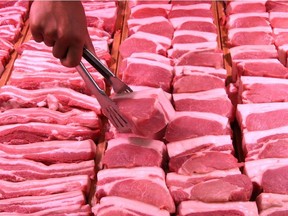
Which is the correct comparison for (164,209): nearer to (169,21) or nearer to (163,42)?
(163,42)

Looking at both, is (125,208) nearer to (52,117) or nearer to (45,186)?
(45,186)

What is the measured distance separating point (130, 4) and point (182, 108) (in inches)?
58.4

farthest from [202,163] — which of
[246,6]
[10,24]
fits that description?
[10,24]

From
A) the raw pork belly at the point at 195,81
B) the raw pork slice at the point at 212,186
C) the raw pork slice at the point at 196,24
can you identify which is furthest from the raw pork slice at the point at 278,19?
the raw pork slice at the point at 212,186

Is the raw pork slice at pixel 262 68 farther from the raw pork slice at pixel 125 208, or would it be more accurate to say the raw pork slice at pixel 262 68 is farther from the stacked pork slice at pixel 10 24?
the stacked pork slice at pixel 10 24

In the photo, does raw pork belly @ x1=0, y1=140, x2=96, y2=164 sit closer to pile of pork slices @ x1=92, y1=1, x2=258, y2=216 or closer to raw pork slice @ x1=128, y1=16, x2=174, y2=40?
pile of pork slices @ x1=92, y1=1, x2=258, y2=216

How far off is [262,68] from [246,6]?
2.84 ft

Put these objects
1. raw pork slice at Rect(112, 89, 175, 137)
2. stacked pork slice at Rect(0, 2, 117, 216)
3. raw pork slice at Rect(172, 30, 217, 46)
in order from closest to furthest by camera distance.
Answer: stacked pork slice at Rect(0, 2, 117, 216) < raw pork slice at Rect(112, 89, 175, 137) < raw pork slice at Rect(172, 30, 217, 46)

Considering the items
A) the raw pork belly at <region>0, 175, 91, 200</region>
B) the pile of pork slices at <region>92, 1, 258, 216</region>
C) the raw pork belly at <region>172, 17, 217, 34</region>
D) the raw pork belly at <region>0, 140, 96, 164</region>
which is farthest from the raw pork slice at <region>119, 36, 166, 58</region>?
the raw pork belly at <region>0, 175, 91, 200</region>

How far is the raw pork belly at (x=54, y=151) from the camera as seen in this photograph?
2.66 m

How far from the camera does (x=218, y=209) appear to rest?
2252 mm

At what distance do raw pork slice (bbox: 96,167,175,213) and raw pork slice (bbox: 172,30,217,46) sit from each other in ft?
4.15

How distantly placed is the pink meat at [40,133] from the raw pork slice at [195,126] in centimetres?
52

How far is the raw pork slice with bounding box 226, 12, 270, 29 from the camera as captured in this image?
11.4ft
